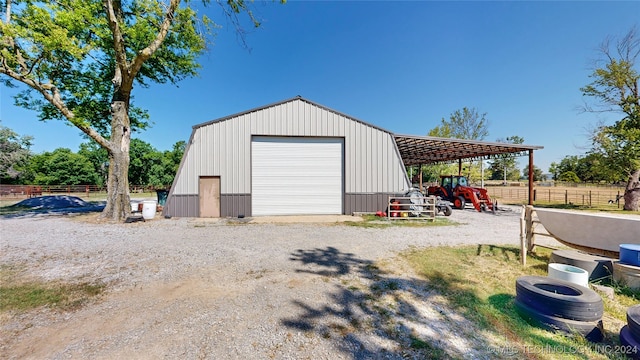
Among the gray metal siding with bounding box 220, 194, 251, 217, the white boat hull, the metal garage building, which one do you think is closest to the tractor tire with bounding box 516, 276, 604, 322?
the white boat hull

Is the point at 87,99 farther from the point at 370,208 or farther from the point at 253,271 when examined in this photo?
the point at 370,208

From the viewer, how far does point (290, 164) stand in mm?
10789

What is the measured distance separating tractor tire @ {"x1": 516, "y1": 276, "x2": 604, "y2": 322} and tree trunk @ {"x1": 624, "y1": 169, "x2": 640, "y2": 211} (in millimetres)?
18091

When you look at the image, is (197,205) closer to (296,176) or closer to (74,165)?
(296,176)

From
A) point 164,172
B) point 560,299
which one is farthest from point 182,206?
point 164,172

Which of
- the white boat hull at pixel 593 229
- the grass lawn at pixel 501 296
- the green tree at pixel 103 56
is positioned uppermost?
the green tree at pixel 103 56

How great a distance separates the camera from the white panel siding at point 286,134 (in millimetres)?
10000

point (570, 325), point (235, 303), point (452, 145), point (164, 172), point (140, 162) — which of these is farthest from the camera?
point (164, 172)

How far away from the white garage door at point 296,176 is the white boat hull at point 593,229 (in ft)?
24.1

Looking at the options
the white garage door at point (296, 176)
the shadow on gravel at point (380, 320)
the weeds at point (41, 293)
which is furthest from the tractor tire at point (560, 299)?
the white garage door at point (296, 176)

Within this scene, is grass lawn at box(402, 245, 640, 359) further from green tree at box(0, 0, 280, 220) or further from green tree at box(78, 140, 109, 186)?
green tree at box(78, 140, 109, 186)

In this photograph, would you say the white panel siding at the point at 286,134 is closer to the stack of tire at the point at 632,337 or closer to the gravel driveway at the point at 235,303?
the gravel driveway at the point at 235,303

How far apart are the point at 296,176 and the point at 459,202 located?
390 inches

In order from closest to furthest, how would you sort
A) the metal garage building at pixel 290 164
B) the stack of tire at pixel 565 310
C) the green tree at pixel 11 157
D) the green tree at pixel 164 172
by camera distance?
1. the stack of tire at pixel 565 310
2. the metal garage building at pixel 290 164
3. the green tree at pixel 11 157
4. the green tree at pixel 164 172
